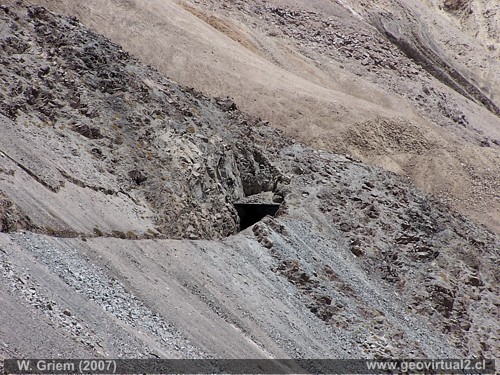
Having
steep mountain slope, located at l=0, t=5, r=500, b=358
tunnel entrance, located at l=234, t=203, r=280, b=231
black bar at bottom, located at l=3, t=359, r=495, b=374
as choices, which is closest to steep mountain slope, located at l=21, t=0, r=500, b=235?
steep mountain slope, located at l=0, t=5, r=500, b=358

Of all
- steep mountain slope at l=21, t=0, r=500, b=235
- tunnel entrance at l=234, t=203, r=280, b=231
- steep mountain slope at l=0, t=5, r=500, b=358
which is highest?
steep mountain slope at l=21, t=0, r=500, b=235

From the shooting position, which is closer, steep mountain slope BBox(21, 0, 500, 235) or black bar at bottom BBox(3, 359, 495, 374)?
black bar at bottom BBox(3, 359, 495, 374)

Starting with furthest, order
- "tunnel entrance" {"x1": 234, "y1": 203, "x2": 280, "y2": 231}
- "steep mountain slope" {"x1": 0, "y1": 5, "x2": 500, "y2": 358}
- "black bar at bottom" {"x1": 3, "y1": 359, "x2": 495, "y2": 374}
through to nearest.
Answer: "tunnel entrance" {"x1": 234, "y1": 203, "x2": 280, "y2": 231} → "steep mountain slope" {"x1": 0, "y1": 5, "x2": 500, "y2": 358} → "black bar at bottom" {"x1": 3, "y1": 359, "x2": 495, "y2": 374}

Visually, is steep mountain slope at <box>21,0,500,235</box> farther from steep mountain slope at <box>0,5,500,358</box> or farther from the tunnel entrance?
the tunnel entrance

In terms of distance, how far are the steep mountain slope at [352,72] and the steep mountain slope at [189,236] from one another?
5678 millimetres

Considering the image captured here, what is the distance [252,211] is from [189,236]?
456cm

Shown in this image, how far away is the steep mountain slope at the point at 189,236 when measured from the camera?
14602mm

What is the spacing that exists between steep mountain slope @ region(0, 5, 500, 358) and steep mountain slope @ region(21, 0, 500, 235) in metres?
5.68

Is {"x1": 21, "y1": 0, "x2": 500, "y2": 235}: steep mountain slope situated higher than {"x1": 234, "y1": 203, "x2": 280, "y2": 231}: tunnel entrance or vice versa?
{"x1": 21, "y1": 0, "x2": 500, "y2": 235}: steep mountain slope

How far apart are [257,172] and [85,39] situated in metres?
7.16

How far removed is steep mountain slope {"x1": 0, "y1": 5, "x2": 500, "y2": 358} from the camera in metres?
14.6

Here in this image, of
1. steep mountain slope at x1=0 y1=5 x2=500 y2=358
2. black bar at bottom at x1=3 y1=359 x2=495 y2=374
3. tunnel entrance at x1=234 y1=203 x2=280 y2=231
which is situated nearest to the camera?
black bar at bottom at x1=3 y1=359 x2=495 y2=374

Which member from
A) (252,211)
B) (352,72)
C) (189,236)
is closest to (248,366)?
(189,236)

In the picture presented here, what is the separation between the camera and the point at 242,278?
19641 mm
